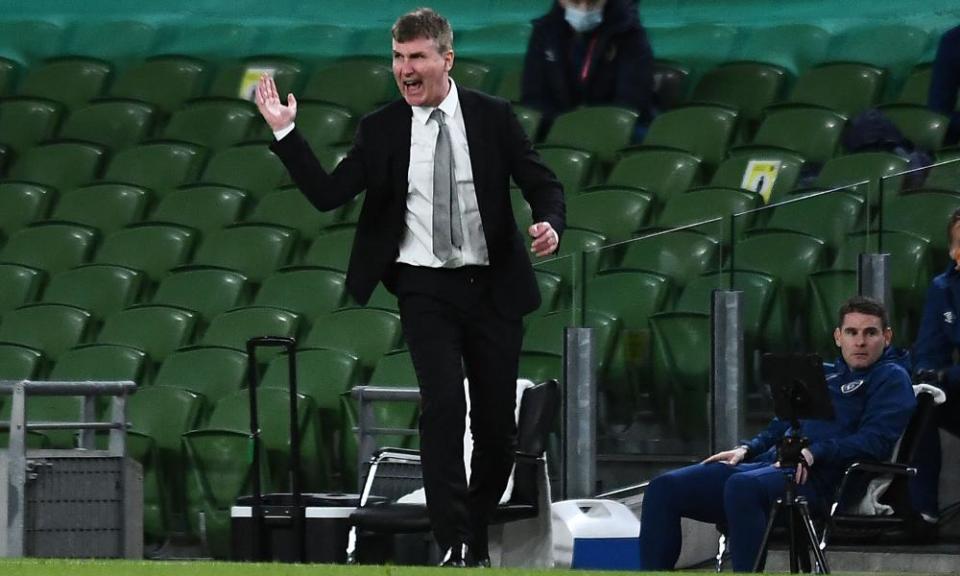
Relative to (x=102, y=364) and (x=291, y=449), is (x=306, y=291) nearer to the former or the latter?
(x=102, y=364)

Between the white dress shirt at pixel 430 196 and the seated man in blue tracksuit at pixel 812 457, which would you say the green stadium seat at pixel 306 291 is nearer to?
the seated man in blue tracksuit at pixel 812 457

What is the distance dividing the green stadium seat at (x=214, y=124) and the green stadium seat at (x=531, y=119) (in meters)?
1.75

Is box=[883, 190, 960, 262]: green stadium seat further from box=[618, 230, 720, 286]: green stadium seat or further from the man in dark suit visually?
the man in dark suit

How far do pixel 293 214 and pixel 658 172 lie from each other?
6.21ft

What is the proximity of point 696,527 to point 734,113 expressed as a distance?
293cm

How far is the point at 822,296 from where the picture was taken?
22.1ft

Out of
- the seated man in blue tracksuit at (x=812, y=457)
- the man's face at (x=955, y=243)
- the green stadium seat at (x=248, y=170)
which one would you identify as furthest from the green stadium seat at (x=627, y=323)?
the green stadium seat at (x=248, y=170)

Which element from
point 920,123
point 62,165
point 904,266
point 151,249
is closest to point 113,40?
point 62,165

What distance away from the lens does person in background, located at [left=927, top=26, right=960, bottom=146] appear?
28.0 ft

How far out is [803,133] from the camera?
8.99m

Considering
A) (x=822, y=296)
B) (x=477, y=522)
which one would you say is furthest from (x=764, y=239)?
(x=477, y=522)

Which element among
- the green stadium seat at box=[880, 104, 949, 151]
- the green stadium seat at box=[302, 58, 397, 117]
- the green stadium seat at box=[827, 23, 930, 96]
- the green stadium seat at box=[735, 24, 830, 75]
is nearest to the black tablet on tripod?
the green stadium seat at box=[880, 104, 949, 151]

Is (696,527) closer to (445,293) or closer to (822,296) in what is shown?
(822,296)

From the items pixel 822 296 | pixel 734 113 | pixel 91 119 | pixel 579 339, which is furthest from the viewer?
pixel 91 119
